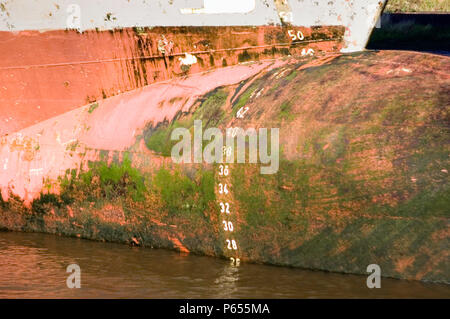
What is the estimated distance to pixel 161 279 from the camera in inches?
186

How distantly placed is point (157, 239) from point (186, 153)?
755 millimetres

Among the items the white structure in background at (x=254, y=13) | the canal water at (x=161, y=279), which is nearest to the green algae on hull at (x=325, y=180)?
the canal water at (x=161, y=279)

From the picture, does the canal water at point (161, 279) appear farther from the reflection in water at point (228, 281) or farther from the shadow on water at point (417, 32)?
the shadow on water at point (417, 32)

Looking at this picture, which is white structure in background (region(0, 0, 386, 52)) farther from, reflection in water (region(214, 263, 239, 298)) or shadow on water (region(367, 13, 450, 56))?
shadow on water (region(367, 13, 450, 56))

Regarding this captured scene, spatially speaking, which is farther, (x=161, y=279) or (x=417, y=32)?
(x=417, y=32)

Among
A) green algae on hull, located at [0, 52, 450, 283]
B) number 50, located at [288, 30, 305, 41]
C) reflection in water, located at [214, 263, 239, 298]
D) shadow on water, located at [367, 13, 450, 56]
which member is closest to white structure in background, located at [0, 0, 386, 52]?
number 50, located at [288, 30, 305, 41]

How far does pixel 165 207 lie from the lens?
527 centimetres

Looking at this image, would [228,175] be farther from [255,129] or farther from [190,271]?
[190,271]

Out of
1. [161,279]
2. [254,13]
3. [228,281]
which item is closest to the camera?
[228,281]

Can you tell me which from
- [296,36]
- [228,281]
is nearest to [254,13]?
[296,36]

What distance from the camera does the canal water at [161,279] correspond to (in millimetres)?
4195

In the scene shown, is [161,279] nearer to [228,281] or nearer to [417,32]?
[228,281]
